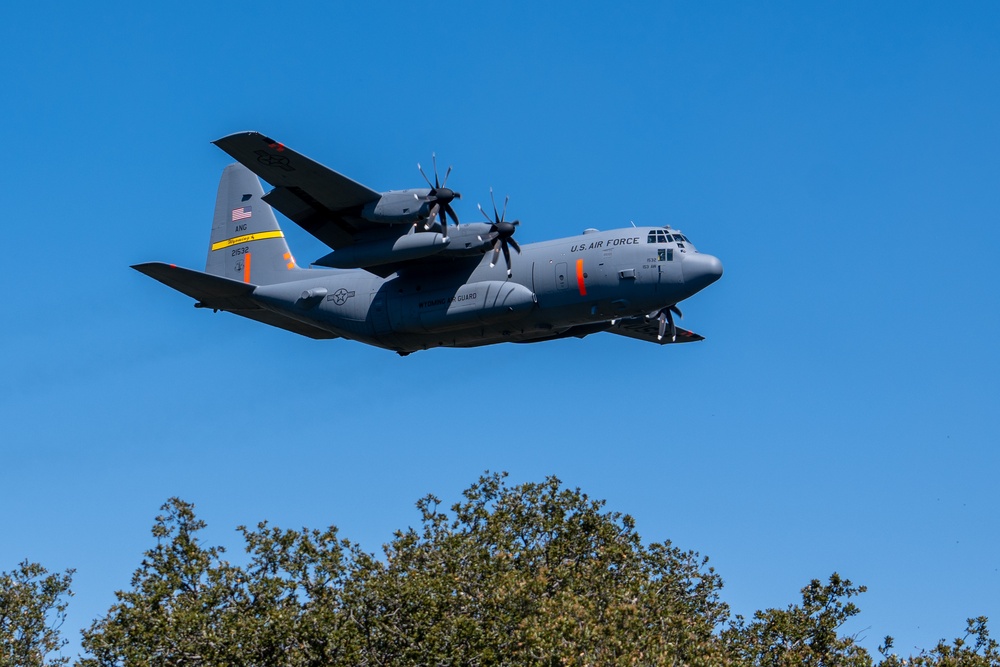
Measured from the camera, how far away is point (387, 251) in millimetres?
38281

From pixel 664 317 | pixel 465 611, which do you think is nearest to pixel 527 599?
pixel 465 611

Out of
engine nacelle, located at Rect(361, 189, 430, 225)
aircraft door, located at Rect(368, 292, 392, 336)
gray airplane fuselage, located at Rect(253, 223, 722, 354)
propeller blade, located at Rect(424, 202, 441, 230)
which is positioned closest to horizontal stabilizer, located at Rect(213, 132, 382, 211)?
engine nacelle, located at Rect(361, 189, 430, 225)

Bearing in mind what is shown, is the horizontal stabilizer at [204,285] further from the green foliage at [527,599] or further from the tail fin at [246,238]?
the green foliage at [527,599]

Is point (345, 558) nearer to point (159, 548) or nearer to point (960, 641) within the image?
point (159, 548)

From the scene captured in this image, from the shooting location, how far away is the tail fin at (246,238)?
4556cm

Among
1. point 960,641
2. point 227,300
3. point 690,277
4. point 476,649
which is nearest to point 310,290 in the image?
point 227,300

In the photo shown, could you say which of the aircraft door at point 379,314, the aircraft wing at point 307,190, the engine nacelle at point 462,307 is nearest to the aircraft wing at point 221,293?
the aircraft door at point 379,314

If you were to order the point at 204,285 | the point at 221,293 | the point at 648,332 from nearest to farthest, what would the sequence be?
the point at 204,285
the point at 221,293
the point at 648,332

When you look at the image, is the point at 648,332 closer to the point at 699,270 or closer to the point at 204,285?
the point at 699,270

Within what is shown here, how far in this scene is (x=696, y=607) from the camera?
41.7 metres

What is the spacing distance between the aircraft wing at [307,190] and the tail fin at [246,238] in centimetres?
499

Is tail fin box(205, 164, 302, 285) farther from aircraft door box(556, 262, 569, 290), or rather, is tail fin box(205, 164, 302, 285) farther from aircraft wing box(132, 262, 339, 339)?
aircraft door box(556, 262, 569, 290)

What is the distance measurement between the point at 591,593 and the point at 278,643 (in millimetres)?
9647

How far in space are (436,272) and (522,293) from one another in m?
3.42
